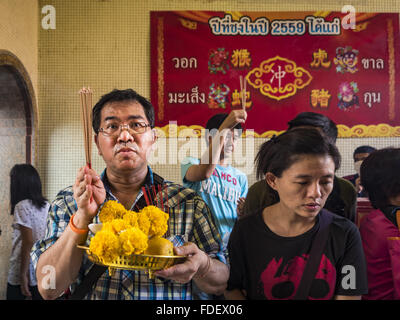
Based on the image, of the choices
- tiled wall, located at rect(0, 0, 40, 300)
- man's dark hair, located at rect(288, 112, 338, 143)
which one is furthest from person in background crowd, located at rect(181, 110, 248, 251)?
tiled wall, located at rect(0, 0, 40, 300)

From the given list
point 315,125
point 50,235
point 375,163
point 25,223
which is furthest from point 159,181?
point 25,223

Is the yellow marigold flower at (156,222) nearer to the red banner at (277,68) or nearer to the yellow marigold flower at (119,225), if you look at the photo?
the yellow marigold flower at (119,225)

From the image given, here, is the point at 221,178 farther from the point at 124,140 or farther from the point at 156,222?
the point at 156,222

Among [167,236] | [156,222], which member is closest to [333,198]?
[167,236]

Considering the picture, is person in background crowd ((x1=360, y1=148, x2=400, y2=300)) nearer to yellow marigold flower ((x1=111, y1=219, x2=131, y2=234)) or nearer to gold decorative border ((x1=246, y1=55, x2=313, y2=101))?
yellow marigold flower ((x1=111, y1=219, x2=131, y2=234))

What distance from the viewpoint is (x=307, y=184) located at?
1361mm

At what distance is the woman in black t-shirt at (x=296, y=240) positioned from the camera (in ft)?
4.38

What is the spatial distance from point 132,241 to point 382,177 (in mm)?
1140

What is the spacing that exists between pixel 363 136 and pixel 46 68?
219 centimetres

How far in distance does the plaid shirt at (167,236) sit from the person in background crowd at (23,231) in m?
1.31

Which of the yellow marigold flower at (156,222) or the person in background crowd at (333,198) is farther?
the person in background crowd at (333,198)

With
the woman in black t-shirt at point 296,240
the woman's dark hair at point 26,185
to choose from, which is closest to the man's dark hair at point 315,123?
the woman in black t-shirt at point 296,240

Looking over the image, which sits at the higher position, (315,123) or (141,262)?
(315,123)
